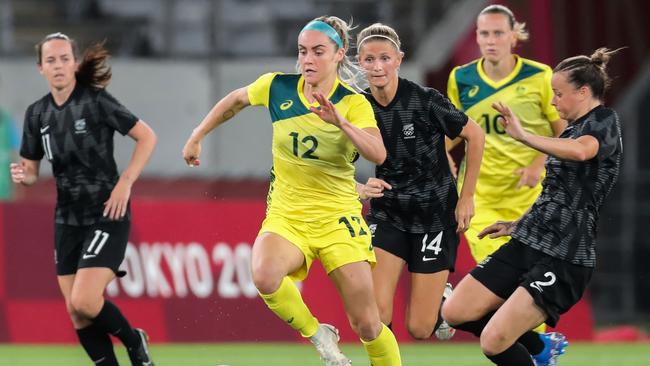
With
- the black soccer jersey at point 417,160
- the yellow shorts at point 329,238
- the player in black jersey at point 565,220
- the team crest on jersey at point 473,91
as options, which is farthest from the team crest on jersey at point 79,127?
the player in black jersey at point 565,220

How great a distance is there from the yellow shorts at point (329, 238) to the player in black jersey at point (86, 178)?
4.74 ft

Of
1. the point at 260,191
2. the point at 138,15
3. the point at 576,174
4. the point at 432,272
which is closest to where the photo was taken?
the point at 576,174

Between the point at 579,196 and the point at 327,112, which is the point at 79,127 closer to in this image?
the point at 327,112

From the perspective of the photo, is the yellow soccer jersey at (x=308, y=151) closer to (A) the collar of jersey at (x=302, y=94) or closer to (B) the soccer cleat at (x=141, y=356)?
(A) the collar of jersey at (x=302, y=94)

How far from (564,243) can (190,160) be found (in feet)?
6.90

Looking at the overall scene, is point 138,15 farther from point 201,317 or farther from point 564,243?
point 564,243

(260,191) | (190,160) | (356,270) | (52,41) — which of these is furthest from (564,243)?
(260,191)

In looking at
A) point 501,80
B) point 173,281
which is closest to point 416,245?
point 501,80

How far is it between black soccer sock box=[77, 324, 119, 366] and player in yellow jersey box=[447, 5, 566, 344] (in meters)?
2.57

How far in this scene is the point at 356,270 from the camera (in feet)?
24.1

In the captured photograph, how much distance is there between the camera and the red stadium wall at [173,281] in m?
12.4

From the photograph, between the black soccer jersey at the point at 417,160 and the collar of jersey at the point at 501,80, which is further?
the collar of jersey at the point at 501,80

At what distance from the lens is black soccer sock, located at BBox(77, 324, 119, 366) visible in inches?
336

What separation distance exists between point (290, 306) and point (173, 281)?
524 cm
